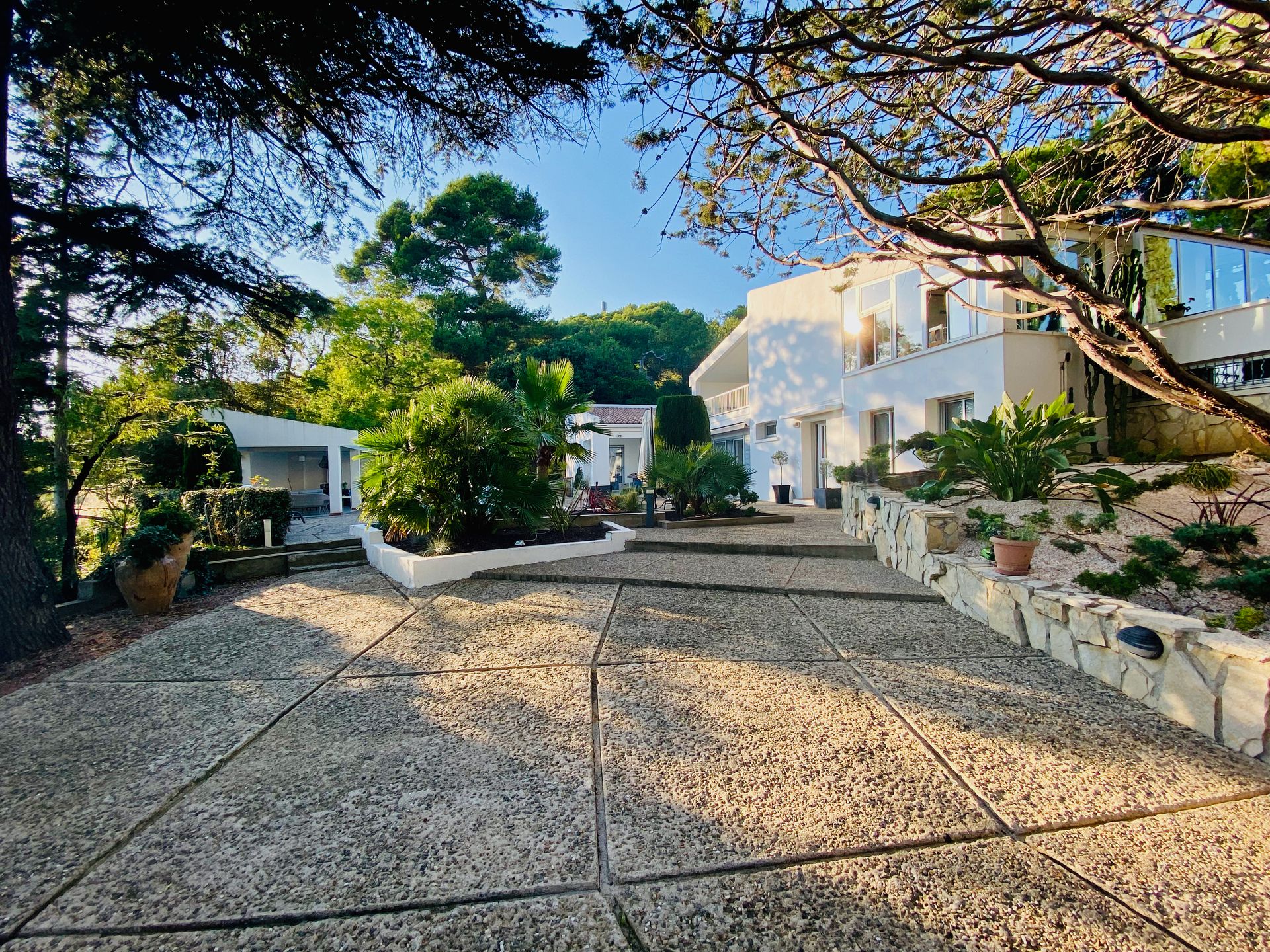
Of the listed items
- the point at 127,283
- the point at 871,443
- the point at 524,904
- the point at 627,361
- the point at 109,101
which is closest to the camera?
the point at 524,904

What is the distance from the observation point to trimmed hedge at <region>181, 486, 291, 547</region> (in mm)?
8141

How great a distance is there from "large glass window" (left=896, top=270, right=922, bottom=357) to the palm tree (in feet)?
26.9

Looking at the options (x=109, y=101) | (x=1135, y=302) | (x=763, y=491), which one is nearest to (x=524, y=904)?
(x=109, y=101)

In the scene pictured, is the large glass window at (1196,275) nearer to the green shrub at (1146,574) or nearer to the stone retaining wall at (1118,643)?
the green shrub at (1146,574)

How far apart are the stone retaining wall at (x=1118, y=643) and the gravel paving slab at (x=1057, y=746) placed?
10cm

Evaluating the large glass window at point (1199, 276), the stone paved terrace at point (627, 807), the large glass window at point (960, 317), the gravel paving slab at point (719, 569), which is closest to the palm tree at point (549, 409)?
the gravel paving slab at point (719, 569)

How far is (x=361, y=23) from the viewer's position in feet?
13.6

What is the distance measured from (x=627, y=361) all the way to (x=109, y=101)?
96.6 ft

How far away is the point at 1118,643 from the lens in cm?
299

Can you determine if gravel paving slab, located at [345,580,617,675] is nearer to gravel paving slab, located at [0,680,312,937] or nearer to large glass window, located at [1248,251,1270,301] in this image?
gravel paving slab, located at [0,680,312,937]

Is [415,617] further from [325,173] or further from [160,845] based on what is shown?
[325,173]

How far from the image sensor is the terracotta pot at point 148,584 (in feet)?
17.7

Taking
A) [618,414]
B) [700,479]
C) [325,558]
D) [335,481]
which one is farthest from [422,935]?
[618,414]

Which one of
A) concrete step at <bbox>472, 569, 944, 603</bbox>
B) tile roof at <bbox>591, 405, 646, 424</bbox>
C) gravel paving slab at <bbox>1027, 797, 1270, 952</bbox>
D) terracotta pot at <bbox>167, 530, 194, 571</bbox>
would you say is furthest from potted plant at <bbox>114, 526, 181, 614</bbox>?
tile roof at <bbox>591, 405, 646, 424</bbox>
